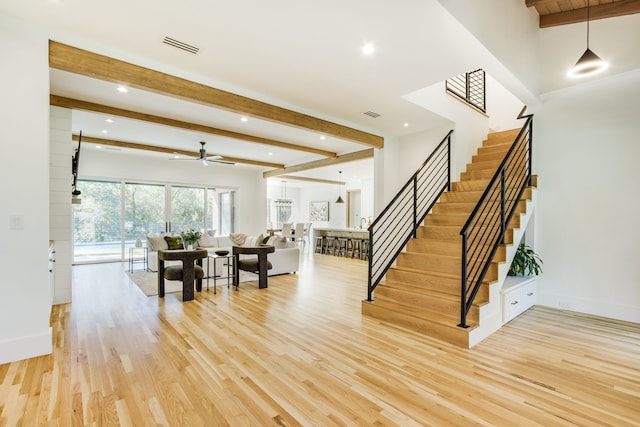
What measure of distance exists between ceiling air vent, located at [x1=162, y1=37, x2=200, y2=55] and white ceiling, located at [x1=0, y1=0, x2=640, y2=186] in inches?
2.7

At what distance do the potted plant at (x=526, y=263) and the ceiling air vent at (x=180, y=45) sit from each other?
483cm

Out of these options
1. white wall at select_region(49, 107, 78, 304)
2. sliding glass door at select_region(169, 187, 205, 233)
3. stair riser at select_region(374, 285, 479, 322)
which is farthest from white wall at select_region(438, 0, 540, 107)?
sliding glass door at select_region(169, 187, 205, 233)

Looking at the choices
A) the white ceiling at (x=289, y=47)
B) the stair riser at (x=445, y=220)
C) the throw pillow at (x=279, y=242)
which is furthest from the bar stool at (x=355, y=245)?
the white ceiling at (x=289, y=47)

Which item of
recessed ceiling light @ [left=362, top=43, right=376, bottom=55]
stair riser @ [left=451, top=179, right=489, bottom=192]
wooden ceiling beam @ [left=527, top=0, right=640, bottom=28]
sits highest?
wooden ceiling beam @ [left=527, top=0, right=640, bottom=28]

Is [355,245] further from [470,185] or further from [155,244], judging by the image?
[155,244]

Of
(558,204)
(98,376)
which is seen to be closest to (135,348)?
(98,376)

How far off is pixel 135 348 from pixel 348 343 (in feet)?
6.86

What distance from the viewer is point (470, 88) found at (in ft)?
20.0

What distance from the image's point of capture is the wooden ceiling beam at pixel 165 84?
2910 mm

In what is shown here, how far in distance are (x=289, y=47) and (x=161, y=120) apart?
3.45m

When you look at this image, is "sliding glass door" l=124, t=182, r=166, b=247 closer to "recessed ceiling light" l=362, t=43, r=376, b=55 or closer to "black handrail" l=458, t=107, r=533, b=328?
"recessed ceiling light" l=362, t=43, r=376, b=55

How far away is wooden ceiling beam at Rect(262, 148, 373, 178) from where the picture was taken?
7379 mm

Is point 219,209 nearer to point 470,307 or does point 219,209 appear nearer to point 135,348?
point 135,348

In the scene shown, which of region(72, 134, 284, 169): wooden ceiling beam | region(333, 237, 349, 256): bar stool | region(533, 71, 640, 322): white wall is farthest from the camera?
region(333, 237, 349, 256): bar stool
